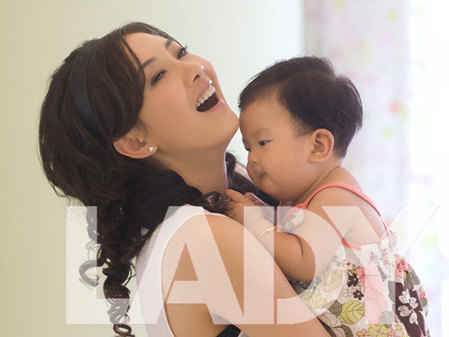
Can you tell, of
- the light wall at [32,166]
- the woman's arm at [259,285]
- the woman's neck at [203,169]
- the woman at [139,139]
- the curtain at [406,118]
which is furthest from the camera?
the curtain at [406,118]

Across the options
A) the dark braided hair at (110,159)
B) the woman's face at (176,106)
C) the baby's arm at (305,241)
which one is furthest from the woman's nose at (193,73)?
the baby's arm at (305,241)

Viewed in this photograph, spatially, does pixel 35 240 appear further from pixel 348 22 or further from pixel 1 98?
pixel 348 22

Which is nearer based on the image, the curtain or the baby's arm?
the baby's arm

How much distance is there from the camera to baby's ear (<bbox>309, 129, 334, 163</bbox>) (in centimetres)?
138

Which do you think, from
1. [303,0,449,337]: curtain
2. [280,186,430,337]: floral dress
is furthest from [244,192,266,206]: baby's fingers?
[303,0,449,337]: curtain

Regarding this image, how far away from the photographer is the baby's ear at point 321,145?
1384mm

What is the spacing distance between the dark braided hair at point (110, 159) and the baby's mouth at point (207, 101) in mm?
146

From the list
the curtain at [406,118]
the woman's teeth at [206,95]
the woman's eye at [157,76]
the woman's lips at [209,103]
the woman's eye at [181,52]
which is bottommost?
the curtain at [406,118]

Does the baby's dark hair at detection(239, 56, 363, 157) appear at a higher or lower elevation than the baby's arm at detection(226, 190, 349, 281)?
higher

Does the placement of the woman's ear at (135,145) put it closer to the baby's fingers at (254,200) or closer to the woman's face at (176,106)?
the woman's face at (176,106)

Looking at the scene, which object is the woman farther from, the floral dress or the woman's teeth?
the floral dress

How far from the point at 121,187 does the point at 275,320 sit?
1.47 feet

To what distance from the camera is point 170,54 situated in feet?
4.53

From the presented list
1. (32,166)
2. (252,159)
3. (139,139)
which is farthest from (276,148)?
(32,166)
